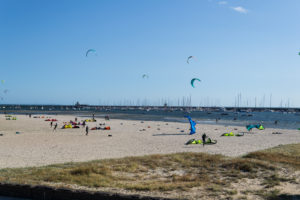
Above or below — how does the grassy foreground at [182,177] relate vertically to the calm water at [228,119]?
above

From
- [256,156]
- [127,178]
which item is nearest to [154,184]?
[127,178]

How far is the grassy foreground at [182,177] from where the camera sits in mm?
8539

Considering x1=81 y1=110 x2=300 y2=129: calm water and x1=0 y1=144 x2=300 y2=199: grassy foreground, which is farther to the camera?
x1=81 y1=110 x2=300 y2=129: calm water

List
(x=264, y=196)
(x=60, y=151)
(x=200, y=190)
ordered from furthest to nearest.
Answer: (x=60, y=151) < (x=200, y=190) < (x=264, y=196)

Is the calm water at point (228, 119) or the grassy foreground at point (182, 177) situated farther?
the calm water at point (228, 119)

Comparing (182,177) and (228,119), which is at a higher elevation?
(182,177)

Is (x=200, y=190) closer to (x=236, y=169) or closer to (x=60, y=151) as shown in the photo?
(x=236, y=169)

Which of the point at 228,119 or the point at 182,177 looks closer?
the point at 182,177

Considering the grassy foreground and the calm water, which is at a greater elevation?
the grassy foreground

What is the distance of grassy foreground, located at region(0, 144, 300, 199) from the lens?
8.54 meters

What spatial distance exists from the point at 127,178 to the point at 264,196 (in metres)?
4.23

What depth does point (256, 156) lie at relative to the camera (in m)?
14.2

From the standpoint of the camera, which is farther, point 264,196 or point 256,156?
point 256,156

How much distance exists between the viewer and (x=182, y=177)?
33.7 ft
